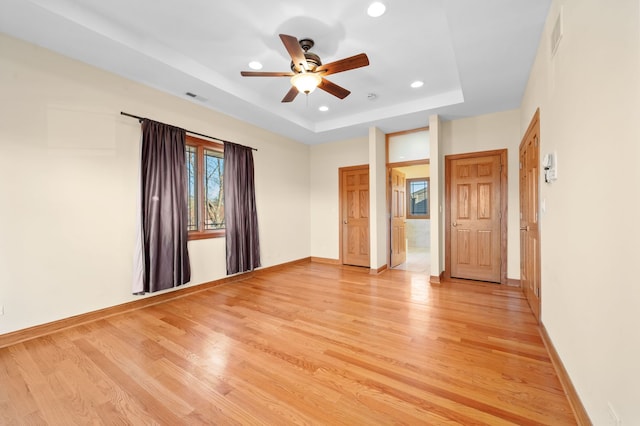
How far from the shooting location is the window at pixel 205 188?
3979 millimetres

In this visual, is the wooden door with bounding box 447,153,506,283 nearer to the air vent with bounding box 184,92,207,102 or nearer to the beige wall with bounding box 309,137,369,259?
the beige wall with bounding box 309,137,369,259

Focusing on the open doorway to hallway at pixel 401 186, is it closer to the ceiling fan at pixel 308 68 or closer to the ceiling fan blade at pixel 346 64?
the ceiling fan at pixel 308 68

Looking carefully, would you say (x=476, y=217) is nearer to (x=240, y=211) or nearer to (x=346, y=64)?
(x=346, y=64)

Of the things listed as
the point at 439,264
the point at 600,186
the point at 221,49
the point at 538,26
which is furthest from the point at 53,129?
the point at 439,264

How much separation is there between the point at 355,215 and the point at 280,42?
373 centimetres

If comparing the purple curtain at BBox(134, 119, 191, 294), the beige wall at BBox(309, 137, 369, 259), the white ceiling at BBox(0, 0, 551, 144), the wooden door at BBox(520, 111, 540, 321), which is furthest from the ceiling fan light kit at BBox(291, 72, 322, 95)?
the beige wall at BBox(309, 137, 369, 259)

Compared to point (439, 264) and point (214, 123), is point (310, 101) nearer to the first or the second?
point (214, 123)

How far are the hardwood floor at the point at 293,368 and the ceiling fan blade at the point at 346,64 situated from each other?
2.58 meters

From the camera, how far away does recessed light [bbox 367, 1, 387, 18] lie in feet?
7.40

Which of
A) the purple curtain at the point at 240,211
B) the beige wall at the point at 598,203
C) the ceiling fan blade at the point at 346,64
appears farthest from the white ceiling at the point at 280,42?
the purple curtain at the point at 240,211

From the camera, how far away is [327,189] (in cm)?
613

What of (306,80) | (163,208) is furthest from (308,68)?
(163,208)

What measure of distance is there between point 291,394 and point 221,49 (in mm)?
3406

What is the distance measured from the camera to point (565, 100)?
1.79 m
